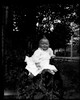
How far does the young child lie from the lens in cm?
363

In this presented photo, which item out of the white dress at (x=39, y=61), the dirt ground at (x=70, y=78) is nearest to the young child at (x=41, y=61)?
A: the white dress at (x=39, y=61)

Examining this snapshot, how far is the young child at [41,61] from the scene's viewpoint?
3628 mm

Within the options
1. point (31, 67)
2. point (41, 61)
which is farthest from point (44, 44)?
point (31, 67)

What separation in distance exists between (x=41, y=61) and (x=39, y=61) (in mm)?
37

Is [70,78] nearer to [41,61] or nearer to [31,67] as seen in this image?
[41,61]

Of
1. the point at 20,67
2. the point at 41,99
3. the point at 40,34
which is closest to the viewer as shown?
the point at 41,99

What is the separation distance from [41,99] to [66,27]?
1.74 m

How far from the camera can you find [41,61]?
3.97 m

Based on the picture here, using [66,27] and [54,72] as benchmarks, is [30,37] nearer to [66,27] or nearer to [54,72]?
[66,27]

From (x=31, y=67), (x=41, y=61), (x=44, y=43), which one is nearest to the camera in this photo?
(x=31, y=67)

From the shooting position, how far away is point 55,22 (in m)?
4.54

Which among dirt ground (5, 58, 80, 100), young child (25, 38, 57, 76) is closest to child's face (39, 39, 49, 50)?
young child (25, 38, 57, 76)

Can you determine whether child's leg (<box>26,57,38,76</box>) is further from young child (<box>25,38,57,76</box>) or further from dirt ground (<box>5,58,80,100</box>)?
dirt ground (<box>5,58,80,100</box>)

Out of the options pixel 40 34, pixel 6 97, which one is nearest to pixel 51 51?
pixel 40 34
